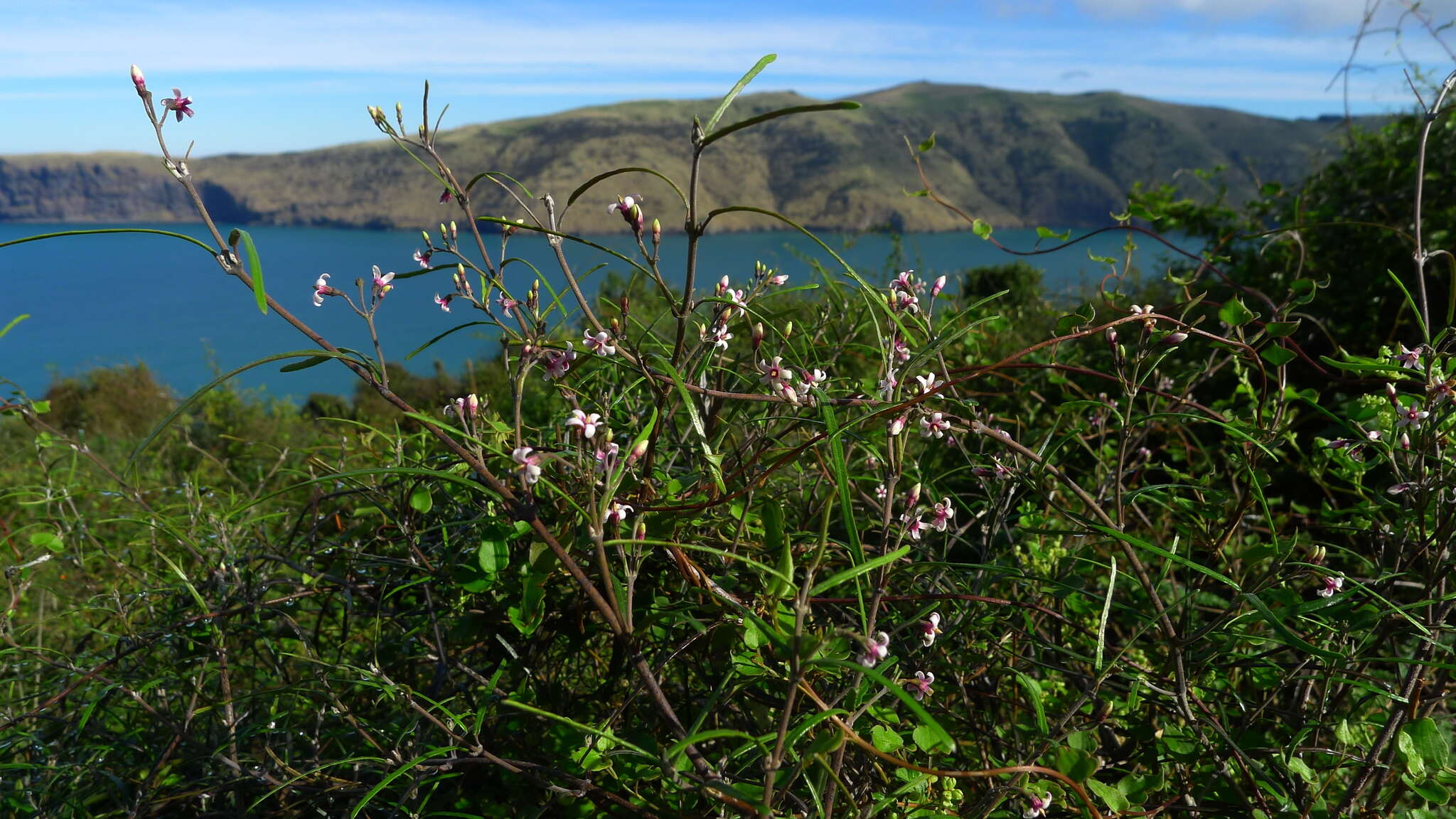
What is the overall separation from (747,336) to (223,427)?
304 inches

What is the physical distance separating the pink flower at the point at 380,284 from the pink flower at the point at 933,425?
69 centimetres

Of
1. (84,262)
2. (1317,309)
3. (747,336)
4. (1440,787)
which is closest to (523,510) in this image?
(1440,787)

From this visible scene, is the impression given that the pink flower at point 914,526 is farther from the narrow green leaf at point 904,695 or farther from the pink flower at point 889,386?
the narrow green leaf at point 904,695

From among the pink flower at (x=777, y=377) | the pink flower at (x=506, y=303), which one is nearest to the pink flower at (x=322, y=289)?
the pink flower at (x=506, y=303)

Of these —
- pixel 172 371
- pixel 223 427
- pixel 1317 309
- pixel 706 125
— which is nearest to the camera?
pixel 706 125

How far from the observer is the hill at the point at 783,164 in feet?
186

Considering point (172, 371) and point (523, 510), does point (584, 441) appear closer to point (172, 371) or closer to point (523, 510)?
point (523, 510)

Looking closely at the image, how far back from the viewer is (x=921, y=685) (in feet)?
2.80

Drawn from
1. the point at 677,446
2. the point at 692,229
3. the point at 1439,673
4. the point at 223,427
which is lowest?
the point at 223,427

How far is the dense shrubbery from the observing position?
84 cm

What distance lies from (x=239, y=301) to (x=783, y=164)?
37627mm

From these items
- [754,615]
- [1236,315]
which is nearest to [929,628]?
[754,615]

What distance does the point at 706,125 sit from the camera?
2.62 ft

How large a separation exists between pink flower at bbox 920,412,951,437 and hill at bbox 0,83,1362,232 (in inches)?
1849
